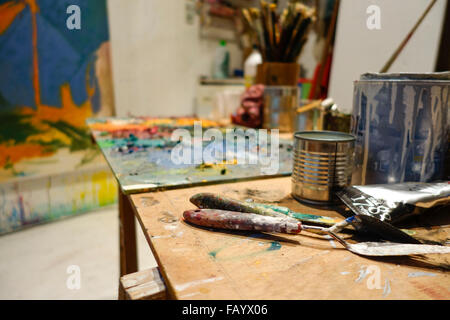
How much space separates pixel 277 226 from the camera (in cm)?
44

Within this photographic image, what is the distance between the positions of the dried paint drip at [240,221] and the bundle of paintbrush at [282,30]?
1.04 meters

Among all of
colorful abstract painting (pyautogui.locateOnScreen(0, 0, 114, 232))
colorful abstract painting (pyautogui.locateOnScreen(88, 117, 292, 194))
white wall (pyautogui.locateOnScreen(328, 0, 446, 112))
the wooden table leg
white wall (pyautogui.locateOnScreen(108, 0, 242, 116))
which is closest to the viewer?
colorful abstract painting (pyautogui.locateOnScreen(88, 117, 292, 194))

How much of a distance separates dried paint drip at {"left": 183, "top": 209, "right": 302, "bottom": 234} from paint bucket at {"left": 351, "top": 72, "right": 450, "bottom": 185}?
0.25 metres

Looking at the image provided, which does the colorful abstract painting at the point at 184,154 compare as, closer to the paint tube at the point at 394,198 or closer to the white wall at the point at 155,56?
the paint tube at the point at 394,198

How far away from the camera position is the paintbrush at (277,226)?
39cm

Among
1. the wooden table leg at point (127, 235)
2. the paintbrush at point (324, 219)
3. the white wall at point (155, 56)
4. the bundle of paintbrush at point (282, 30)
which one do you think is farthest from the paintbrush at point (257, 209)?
the white wall at point (155, 56)

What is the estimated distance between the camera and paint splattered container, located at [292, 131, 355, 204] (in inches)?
20.9

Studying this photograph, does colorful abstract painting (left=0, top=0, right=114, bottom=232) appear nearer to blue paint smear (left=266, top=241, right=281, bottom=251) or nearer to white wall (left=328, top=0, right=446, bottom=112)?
white wall (left=328, top=0, right=446, bottom=112)

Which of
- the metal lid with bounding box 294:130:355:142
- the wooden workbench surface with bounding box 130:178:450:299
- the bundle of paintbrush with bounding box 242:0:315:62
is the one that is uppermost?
the bundle of paintbrush with bounding box 242:0:315:62

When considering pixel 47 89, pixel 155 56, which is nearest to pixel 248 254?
pixel 47 89

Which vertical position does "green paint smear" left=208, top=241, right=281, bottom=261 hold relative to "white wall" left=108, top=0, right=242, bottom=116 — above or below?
below

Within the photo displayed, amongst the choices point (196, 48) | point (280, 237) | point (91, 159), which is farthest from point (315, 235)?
point (196, 48)

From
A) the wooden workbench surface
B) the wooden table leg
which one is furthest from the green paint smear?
the wooden table leg
